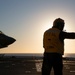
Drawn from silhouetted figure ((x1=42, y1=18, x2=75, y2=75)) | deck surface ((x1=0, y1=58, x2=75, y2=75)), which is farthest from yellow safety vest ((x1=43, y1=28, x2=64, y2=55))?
deck surface ((x1=0, y1=58, x2=75, y2=75))

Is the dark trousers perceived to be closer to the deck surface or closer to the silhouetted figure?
the silhouetted figure

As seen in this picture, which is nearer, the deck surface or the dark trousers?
the dark trousers

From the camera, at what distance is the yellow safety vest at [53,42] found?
7512mm

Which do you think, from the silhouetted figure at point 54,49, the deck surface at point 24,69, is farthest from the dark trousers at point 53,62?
the deck surface at point 24,69

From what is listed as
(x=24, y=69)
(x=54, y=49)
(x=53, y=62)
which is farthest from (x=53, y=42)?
(x=24, y=69)

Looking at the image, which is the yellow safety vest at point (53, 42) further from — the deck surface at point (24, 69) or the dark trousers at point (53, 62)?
the deck surface at point (24, 69)

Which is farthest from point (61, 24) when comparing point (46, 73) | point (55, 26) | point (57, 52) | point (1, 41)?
point (1, 41)

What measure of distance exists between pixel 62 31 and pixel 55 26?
24 centimetres

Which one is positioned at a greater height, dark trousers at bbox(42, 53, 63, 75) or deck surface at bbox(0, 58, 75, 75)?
dark trousers at bbox(42, 53, 63, 75)

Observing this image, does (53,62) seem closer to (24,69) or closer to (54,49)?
(54,49)

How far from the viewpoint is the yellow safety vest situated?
296 inches

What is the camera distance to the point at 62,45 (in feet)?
24.9

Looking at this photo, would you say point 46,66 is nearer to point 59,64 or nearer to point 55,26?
point 59,64

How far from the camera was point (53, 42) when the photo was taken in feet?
24.7
